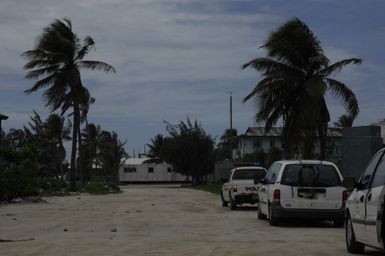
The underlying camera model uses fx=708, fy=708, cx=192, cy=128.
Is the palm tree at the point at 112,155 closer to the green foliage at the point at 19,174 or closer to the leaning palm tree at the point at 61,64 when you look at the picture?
the leaning palm tree at the point at 61,64

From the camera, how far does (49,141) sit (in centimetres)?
8281

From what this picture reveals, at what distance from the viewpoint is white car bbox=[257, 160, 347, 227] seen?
59.0 feet

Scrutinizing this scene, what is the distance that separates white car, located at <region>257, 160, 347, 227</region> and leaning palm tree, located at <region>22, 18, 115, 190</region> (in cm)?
3114

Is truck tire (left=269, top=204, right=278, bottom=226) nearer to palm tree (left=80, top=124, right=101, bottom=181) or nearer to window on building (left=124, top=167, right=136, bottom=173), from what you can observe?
palm tree (left=80, top=124, right=101, bottom=181)

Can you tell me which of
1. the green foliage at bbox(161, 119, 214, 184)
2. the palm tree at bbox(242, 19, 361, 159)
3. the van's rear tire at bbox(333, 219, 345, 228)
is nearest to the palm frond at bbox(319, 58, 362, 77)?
the palm tree at bbox(242, 19, 361, 159)

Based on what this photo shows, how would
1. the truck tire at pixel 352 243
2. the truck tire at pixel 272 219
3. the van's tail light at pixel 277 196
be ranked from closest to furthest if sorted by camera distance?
the truck tire at pixel 352 243
the van's tail light at pixel 277 196
the truck tire at pixel 272 219

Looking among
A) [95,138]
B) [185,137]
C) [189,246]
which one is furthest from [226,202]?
[95,138]

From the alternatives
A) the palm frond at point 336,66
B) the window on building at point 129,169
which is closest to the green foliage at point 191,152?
the window on building at point 129,169

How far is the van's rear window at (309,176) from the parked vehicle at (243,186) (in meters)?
7.51

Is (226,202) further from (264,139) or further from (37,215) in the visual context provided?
(264,139)

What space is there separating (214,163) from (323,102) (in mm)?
50382

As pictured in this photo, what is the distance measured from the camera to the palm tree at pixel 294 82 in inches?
1303

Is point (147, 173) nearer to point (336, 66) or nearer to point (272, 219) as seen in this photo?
point (336, 66)

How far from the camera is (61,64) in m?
48.2
